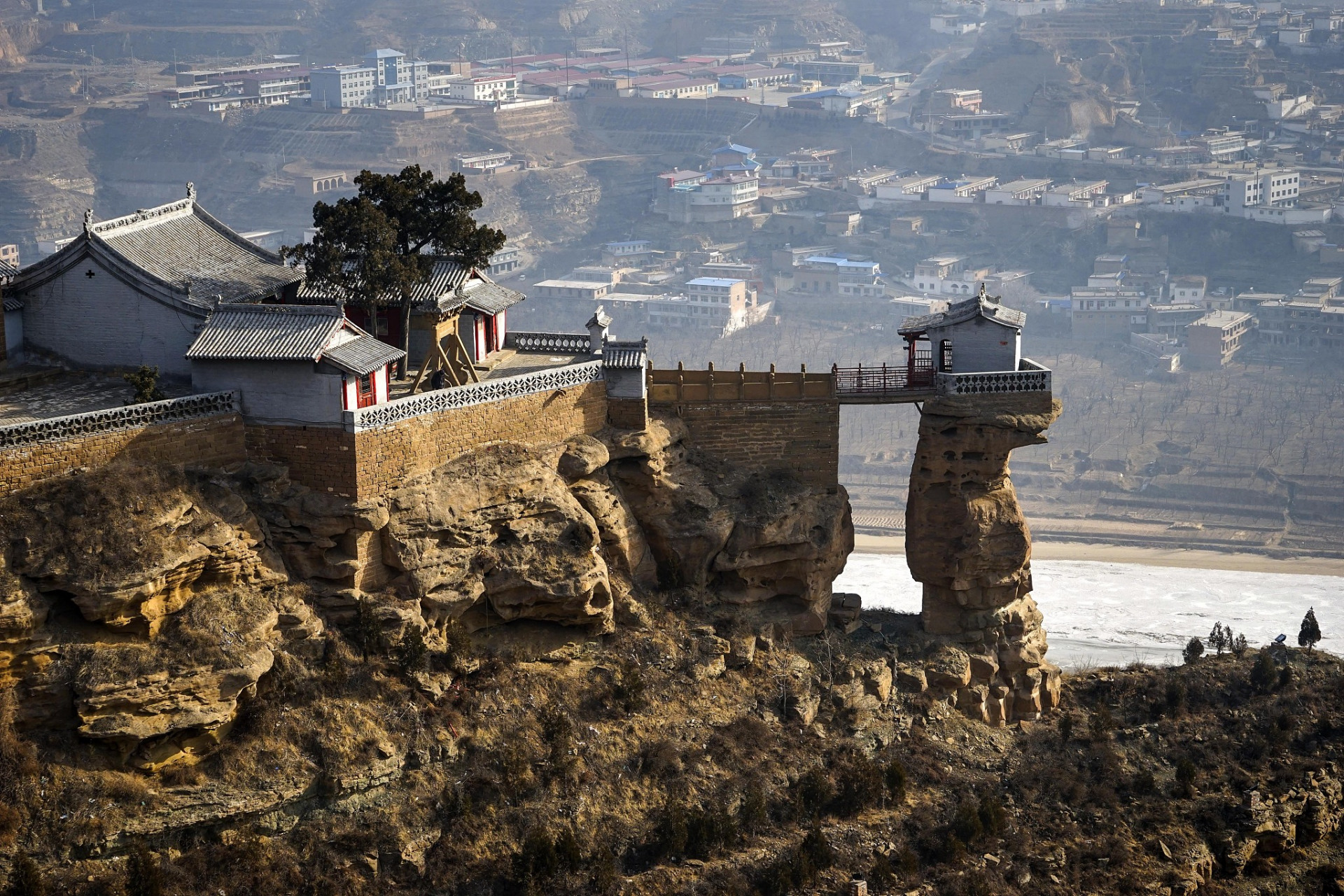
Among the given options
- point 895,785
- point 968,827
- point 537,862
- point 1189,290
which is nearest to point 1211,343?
point 1189,290

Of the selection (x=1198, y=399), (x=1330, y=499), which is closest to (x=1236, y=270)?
(x=1198, y=399)

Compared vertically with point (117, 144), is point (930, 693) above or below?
below

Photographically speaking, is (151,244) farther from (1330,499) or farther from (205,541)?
(1330,499)

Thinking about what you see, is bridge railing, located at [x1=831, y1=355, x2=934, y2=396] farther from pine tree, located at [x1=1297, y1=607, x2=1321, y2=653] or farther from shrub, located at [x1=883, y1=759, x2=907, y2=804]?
pine tree, located at [x1=1297, y1=607, x2=1321, y2=653]

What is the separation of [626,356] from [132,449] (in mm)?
12580

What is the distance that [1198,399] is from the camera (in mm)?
120062

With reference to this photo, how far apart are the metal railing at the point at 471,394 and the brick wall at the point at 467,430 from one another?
0.43ft

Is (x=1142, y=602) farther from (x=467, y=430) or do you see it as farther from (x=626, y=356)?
(x=467, y=430)

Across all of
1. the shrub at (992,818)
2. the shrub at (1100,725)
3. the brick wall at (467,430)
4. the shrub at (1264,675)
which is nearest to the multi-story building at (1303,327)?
the shrub at (1264,675)

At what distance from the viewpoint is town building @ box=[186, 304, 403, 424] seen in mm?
40594

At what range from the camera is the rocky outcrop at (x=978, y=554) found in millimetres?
48719

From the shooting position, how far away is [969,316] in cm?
4869

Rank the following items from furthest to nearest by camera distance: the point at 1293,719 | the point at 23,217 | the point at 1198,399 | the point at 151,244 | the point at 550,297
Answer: the point at 23,217 < the point at 550,297 < the point at 1198,399 < the point at 1293,719 < the point at 151,244

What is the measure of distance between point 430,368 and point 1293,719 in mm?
23412
